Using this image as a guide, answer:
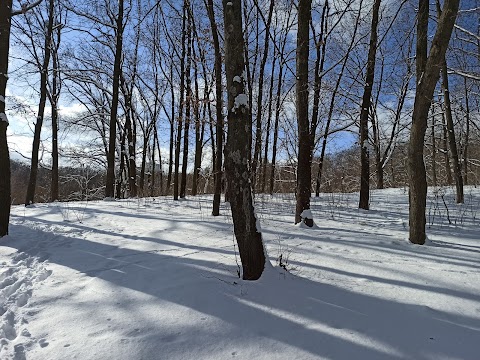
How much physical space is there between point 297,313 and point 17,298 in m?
2.64

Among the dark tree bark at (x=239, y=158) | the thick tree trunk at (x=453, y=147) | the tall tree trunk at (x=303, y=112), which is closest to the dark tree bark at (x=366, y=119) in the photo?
the tall tree trunk at (x=303, y=112)

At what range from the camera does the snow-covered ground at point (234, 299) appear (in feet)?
6.95

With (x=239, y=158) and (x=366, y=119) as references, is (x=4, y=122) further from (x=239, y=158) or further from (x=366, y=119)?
(x=366, y=119)

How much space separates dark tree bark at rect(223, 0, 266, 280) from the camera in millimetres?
3178

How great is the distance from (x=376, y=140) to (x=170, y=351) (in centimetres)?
2112

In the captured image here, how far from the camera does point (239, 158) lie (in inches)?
125

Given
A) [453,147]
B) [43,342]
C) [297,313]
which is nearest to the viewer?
[43,342]

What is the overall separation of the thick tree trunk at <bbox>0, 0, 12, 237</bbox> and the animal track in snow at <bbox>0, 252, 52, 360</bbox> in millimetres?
1404

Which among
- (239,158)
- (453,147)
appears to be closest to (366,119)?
(453,147)

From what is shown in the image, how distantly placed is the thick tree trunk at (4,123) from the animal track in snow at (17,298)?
4.61 feet

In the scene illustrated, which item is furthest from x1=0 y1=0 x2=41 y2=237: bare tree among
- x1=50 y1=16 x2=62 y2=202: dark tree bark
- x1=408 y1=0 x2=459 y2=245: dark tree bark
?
x1=50 y1=16 x2=62 y2=202: dark tree bark

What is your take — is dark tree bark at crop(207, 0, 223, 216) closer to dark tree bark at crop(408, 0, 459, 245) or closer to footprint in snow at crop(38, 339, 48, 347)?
dark tree bark at crop(408, 0, 459, 245)

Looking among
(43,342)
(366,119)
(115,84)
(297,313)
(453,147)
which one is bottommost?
(43,342)

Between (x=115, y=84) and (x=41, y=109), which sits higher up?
(x=115, y=84)
